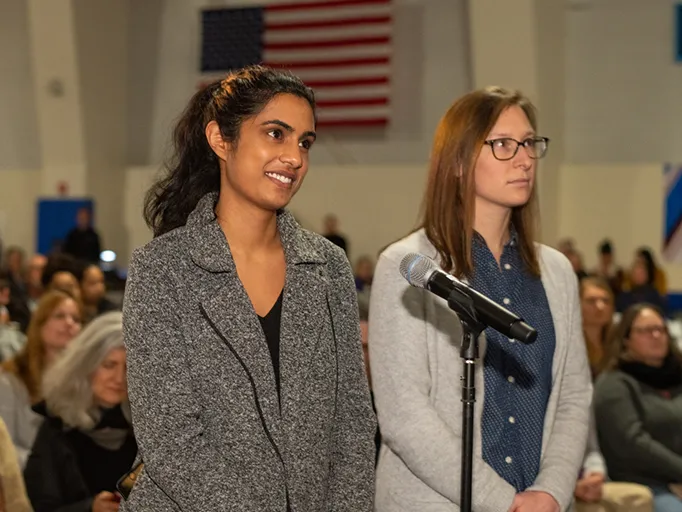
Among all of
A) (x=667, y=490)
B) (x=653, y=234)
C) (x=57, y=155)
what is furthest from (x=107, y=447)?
(x=57, y=155)

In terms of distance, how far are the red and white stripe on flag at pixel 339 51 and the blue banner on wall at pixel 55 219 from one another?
304cm

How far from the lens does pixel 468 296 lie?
1825 mm

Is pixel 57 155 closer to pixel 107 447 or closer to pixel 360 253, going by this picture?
pixel 360 253

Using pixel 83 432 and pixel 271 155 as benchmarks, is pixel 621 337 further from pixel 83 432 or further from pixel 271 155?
pixel 271 155

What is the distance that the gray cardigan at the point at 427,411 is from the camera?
223 centimetres

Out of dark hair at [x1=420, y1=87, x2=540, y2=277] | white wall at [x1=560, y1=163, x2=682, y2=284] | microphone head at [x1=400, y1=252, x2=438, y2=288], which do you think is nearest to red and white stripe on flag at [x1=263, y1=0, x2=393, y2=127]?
white wall at [x1=560, y1=163, x2=682, y2=284]

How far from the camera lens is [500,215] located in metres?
2.45

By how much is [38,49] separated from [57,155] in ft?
4.23

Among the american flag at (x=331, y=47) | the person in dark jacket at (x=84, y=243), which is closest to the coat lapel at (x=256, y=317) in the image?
the american flag at (x=331, y=47)

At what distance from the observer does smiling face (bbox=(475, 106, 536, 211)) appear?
93.4 inches

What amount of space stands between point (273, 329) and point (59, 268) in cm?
495

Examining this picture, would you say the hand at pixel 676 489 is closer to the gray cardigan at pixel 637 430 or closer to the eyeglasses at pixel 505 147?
the gray cardigan at pixel 637 430

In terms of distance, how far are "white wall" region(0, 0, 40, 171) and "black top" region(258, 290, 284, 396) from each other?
12763 millimetres

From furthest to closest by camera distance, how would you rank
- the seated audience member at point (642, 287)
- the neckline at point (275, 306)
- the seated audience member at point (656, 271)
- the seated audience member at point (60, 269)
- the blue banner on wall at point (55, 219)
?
1. the blue banner on wall at point (55, 219)
2. the seated audience member at point (656, 271)
3. the seated audience member at point (642, 287)
4. the seated audience member at point (60, 269)
5. the neckline at point (275, 306)
